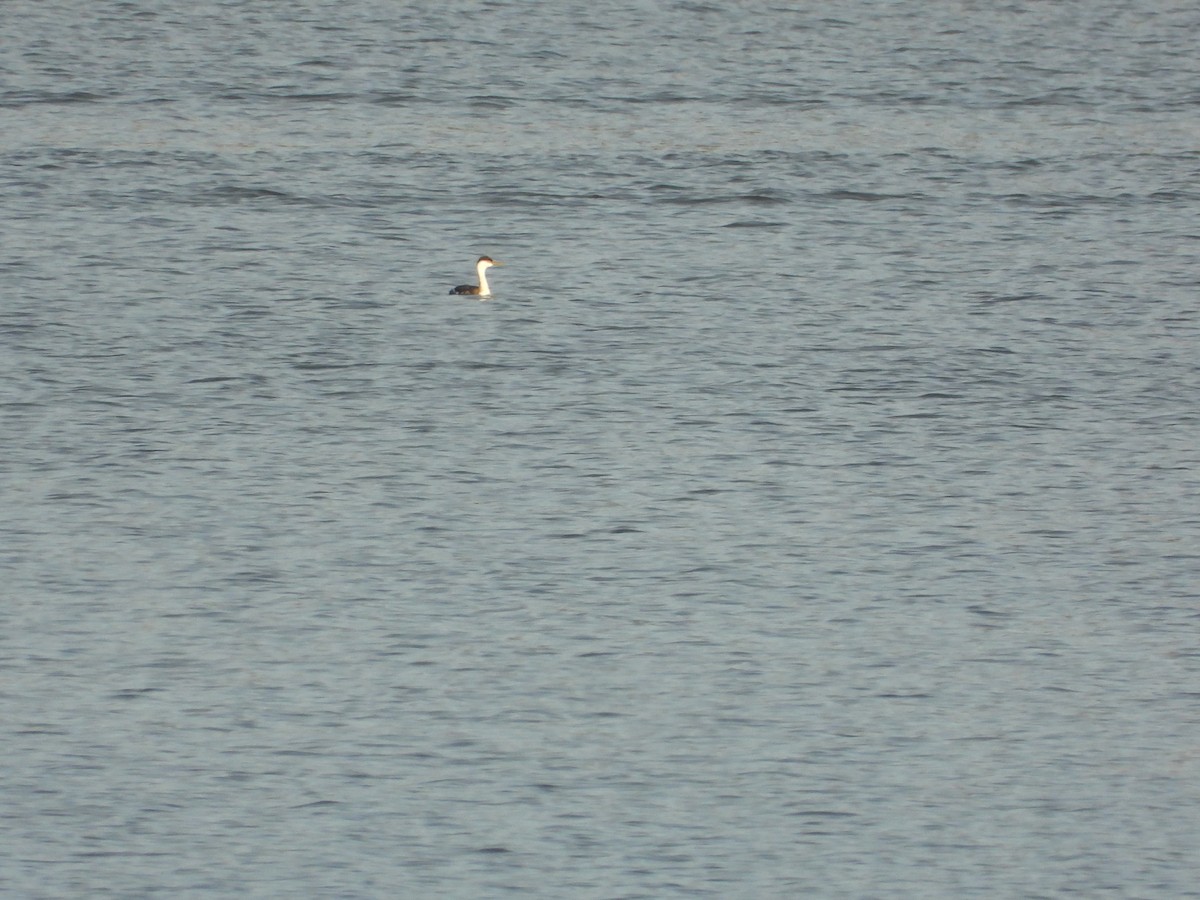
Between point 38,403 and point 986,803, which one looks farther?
point 38,403

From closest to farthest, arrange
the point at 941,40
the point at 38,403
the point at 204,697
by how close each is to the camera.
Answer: the point at 204,697
the point at 38,403
the point at 941,40

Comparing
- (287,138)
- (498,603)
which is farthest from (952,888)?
(287,138)

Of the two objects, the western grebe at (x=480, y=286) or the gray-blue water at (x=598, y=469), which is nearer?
the gray-blue water at (x=598, y=469)

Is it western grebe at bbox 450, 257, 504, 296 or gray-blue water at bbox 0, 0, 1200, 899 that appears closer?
gray-blue water at bbox 0, 0, 1200, 899

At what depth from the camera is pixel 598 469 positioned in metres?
14.0

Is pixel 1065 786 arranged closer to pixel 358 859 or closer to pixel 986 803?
pixel 986 803

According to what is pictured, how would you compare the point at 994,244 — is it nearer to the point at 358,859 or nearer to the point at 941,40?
the point at 941,40

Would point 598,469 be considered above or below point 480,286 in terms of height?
below

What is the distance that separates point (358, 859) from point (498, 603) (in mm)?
2912

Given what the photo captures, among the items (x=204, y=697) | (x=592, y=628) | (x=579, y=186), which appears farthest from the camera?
(x=579, y=186)

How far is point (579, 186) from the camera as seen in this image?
67.9 feet

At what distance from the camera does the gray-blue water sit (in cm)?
961

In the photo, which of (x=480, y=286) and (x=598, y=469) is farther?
(x=480, y=286)

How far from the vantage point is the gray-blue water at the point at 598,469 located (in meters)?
9.61
